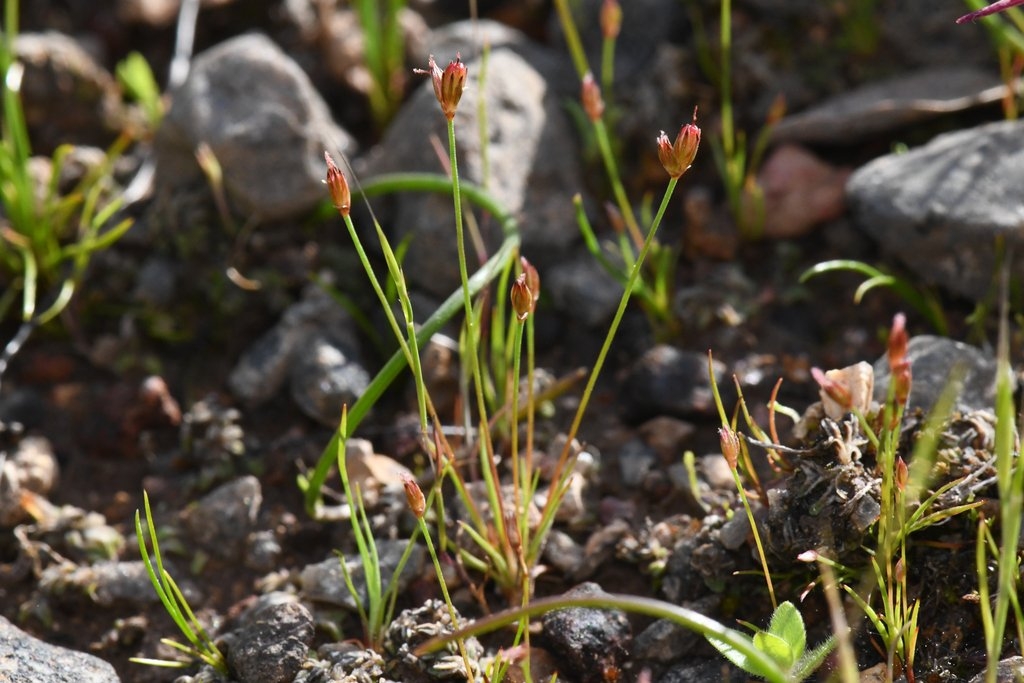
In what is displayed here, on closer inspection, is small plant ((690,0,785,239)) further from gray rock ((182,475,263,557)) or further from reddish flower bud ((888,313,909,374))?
gray rock ((182,475,263,557))

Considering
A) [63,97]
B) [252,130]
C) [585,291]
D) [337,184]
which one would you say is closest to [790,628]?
[337,184]

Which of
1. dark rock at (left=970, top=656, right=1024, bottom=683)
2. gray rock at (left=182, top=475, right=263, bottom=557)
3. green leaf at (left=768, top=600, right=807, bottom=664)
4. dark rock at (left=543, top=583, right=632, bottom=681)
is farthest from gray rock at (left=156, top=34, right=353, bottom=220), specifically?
dark rock at (left=970, top=656, right=1024, bottom=683)

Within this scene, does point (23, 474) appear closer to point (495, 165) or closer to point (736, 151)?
point (495, 165)

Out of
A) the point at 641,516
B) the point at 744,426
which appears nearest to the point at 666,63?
the point at 744,426

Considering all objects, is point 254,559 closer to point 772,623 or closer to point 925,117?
point 772,623

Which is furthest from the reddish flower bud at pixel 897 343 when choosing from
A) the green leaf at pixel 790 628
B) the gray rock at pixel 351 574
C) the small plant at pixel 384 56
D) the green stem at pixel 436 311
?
the small plant at pixel 384 56
